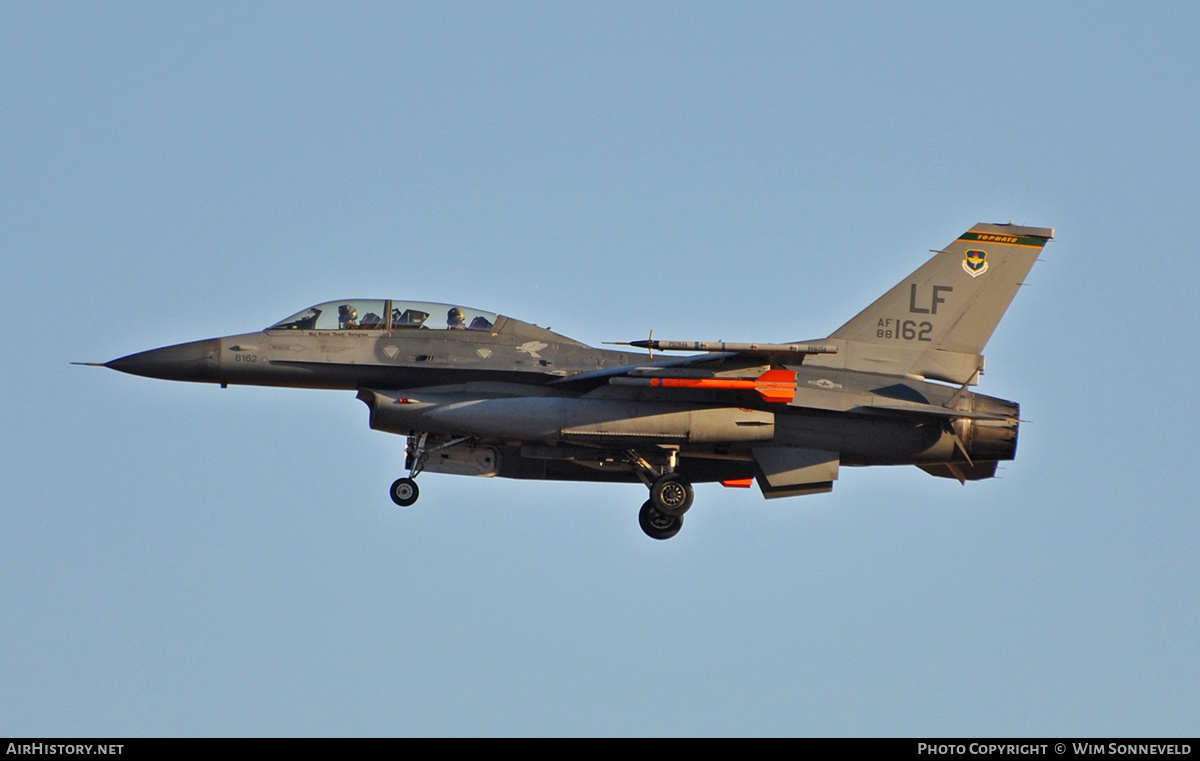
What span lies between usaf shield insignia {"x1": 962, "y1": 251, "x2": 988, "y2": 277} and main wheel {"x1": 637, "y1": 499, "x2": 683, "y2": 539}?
17.9 feet

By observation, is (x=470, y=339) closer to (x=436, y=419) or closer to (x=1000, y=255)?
(x=436, y=419)

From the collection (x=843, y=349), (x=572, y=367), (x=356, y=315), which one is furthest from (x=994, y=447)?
(x=356, y=315)

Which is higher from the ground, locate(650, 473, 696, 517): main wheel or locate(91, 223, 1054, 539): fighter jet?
locate(91, 223, 1054, 539): fighter jet

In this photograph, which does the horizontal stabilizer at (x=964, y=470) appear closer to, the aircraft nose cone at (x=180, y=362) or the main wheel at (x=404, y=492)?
the main wheel at (x=404, y=492)

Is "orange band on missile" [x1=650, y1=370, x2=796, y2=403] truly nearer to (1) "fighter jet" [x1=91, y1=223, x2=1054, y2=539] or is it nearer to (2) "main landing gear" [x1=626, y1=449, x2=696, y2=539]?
(1) "fighter jet" [x1=91, y1=223, x2=1054, y2=539]

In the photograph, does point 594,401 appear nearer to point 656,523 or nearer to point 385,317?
point 656,523

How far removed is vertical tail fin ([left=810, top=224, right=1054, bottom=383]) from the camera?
23.5m

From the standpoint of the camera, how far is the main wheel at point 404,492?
2209cm

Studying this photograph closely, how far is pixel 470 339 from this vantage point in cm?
2236

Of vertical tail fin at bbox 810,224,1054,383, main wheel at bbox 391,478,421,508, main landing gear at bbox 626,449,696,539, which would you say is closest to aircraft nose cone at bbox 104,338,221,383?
main wheel at bbox 391,478,421,508

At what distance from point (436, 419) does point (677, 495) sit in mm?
3390

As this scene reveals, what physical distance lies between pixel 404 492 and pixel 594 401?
2.79 metres

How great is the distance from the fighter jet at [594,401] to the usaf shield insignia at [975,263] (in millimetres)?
1870
